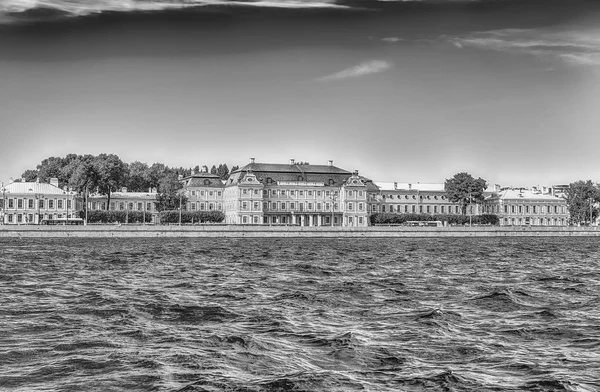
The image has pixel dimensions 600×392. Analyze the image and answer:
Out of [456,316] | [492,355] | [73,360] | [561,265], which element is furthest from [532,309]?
[561,265]

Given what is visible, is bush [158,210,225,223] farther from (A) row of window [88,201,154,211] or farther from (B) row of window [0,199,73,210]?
(B) row of window [0,199,73,210]

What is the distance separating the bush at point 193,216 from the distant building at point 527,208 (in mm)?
52125

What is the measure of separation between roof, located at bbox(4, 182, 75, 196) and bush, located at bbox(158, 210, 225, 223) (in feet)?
51.6

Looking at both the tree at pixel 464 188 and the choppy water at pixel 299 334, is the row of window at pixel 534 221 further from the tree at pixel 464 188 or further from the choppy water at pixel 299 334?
the choppy water at pixel 299 334

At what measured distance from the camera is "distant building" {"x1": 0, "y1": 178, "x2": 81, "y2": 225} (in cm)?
11594

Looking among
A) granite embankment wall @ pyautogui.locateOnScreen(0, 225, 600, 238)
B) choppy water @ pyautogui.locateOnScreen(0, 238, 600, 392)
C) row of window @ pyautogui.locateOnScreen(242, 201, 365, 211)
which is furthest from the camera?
row of window @ pyautogui.locateOnScreen(242, 201, 365, 211)

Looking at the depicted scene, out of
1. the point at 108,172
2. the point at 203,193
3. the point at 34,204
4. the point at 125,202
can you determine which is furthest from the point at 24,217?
the point at 203,193

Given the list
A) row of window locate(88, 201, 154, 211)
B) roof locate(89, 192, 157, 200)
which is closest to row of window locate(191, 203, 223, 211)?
roof locate(89, 192, 157, 200)

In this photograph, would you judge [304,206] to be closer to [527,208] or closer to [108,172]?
[108,172]

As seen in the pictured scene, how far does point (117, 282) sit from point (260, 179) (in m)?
94.8

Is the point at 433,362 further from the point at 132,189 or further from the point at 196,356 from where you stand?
the point at 132,189

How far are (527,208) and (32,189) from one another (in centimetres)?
8632

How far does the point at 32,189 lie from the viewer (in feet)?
387

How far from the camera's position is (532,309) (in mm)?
20234
